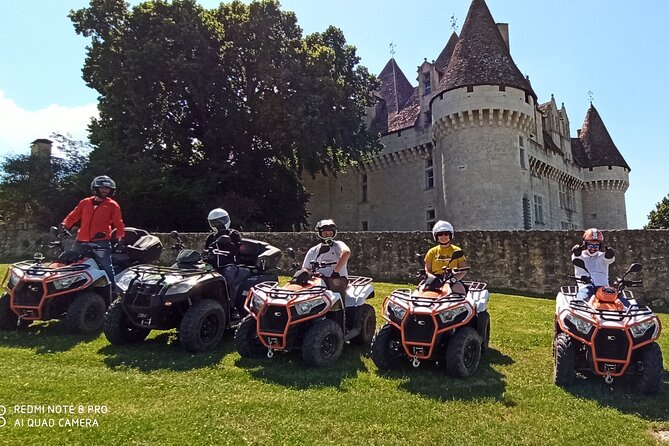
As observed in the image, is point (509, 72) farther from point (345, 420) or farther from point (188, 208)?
point (345, 420)

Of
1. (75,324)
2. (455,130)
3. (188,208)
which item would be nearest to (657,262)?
(455,130)

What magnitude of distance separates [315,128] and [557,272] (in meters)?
13.7

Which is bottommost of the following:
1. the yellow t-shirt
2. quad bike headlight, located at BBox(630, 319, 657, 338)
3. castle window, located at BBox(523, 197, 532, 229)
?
quad bike headlight, located at BBox(630, 319, 657, 338)

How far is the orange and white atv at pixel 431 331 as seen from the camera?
5.21 metres

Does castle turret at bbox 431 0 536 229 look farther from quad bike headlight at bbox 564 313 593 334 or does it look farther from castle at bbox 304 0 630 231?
quad bike headlight at bbox 564 313 593 334

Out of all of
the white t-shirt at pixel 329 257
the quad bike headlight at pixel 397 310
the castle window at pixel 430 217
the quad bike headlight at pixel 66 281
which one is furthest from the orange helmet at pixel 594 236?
the castle window at pixel 430 217

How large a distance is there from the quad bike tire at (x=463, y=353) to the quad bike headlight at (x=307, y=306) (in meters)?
1.56

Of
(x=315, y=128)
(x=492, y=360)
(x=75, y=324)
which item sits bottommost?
(x=492, y=360)

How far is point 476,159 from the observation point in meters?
25.4

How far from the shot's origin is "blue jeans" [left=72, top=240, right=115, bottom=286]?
7570 millimetres

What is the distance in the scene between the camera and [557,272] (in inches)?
592

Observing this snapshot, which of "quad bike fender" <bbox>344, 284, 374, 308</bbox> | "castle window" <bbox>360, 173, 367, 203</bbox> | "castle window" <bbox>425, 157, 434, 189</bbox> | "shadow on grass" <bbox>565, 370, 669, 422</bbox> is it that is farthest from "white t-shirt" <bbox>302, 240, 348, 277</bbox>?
"castle window" <bbox>360, 173, 367, 203</bbox>

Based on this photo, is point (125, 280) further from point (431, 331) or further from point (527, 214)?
point (527, 214)

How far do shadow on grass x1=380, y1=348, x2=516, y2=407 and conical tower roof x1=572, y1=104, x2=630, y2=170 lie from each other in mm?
38651
